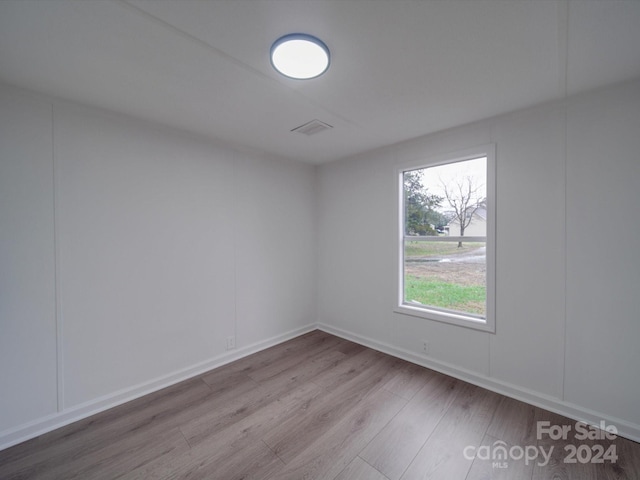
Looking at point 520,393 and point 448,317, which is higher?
point 448,317

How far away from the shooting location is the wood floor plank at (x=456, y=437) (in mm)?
1553

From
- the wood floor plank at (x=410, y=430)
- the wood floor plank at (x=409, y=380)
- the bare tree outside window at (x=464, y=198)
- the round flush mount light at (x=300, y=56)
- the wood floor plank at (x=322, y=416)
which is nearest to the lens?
the round flush mount light at (x=300, y=56)

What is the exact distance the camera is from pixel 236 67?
1602mm

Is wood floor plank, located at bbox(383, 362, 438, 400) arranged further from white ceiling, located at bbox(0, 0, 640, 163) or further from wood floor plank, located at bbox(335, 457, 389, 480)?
white ceiling, located at bbox(0, 0, 640, 163)

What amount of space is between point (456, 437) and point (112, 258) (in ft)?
9.94

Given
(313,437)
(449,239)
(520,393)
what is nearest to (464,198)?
(449,239)

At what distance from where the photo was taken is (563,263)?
6.63 ft

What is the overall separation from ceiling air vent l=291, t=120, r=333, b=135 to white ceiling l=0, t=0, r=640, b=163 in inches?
5.8

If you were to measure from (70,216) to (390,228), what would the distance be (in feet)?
9.86

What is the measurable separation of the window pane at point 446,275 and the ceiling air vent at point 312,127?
1603 millimetres

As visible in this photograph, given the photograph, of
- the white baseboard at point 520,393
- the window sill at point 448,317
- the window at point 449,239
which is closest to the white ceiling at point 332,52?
the window at point 449,239

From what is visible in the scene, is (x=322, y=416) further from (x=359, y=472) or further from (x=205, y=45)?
(x=205, y=45)

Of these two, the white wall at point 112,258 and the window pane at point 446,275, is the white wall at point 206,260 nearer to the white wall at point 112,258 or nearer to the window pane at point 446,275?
the white wall at point 112,258

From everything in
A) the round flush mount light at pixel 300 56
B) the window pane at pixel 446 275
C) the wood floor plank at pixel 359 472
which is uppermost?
the round flush mount light at pixel 300 56
